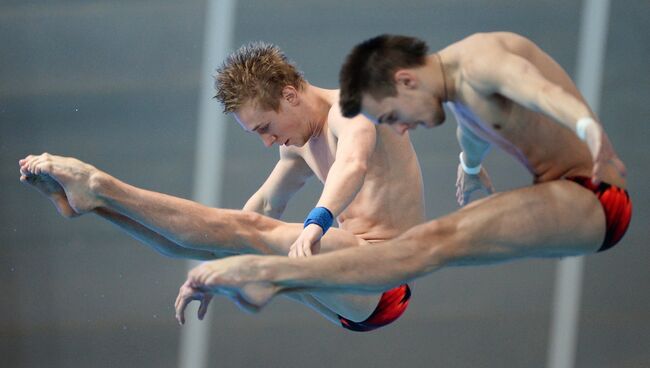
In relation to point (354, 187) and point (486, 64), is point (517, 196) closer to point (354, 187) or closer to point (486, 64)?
point (486, 64)

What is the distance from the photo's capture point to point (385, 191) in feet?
10.6

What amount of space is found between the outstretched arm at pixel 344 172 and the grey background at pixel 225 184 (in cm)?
181

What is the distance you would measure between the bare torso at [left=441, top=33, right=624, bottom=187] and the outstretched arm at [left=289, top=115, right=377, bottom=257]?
0.38m

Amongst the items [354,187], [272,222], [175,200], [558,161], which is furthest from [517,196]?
[175,200]

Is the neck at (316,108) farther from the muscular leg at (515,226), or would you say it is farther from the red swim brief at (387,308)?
the muscular leg at (515,226)

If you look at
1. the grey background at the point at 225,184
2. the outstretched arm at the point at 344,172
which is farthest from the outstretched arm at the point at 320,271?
the grey background at the point at 225,184

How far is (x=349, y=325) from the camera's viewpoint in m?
3.33

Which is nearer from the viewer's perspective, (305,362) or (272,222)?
(272,222)

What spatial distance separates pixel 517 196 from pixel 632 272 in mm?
2451

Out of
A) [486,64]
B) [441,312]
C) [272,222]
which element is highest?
[486,64]

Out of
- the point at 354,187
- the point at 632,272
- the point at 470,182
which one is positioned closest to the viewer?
the point at 354,187

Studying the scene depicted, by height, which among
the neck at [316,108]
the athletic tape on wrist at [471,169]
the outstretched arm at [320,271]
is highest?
the neck at [316,108]

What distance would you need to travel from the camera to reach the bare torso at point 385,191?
10.6ft

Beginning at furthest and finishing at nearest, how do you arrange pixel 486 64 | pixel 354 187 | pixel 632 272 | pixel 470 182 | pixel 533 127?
pixel 632 272 → pixel 470 182 → pixel 354 187 → pixel 533 127 → pixel 486 64
